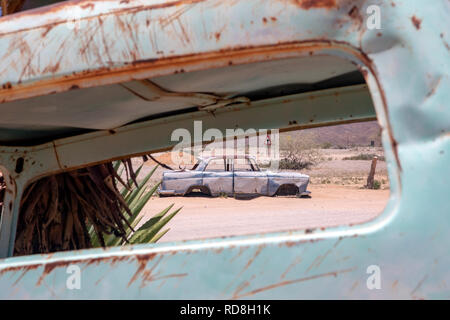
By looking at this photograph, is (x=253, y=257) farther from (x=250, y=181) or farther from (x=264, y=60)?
(x=250, y=181)

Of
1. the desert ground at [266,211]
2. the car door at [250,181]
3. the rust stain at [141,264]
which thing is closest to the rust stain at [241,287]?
the rust stain at [141,264]

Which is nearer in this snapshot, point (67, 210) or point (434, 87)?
point (434, 87)

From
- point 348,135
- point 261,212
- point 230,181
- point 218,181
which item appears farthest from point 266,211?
point 348,135

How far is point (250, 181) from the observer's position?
20891mm

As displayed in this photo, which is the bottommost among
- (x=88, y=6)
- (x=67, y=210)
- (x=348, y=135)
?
(x=88, y=6)

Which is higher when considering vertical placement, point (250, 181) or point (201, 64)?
point (250, 181)

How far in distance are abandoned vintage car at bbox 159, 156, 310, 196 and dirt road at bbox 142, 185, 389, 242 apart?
1.36ft

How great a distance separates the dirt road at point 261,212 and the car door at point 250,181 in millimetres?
483

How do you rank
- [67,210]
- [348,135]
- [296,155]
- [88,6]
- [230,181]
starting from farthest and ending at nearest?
1. [348,135]
2. [296,155]
3. [230,181]
4. [67,210]
5. [88,6]

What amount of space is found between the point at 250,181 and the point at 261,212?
2851mm

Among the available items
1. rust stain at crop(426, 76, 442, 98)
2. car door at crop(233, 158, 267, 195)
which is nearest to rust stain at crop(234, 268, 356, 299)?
rust stain at crop(426, 76, 442, 98)

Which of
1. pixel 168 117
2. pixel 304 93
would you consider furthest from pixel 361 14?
pixel 168 117

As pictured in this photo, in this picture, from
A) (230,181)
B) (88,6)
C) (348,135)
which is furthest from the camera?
(348,135)

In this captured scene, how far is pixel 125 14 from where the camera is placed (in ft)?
3.96
